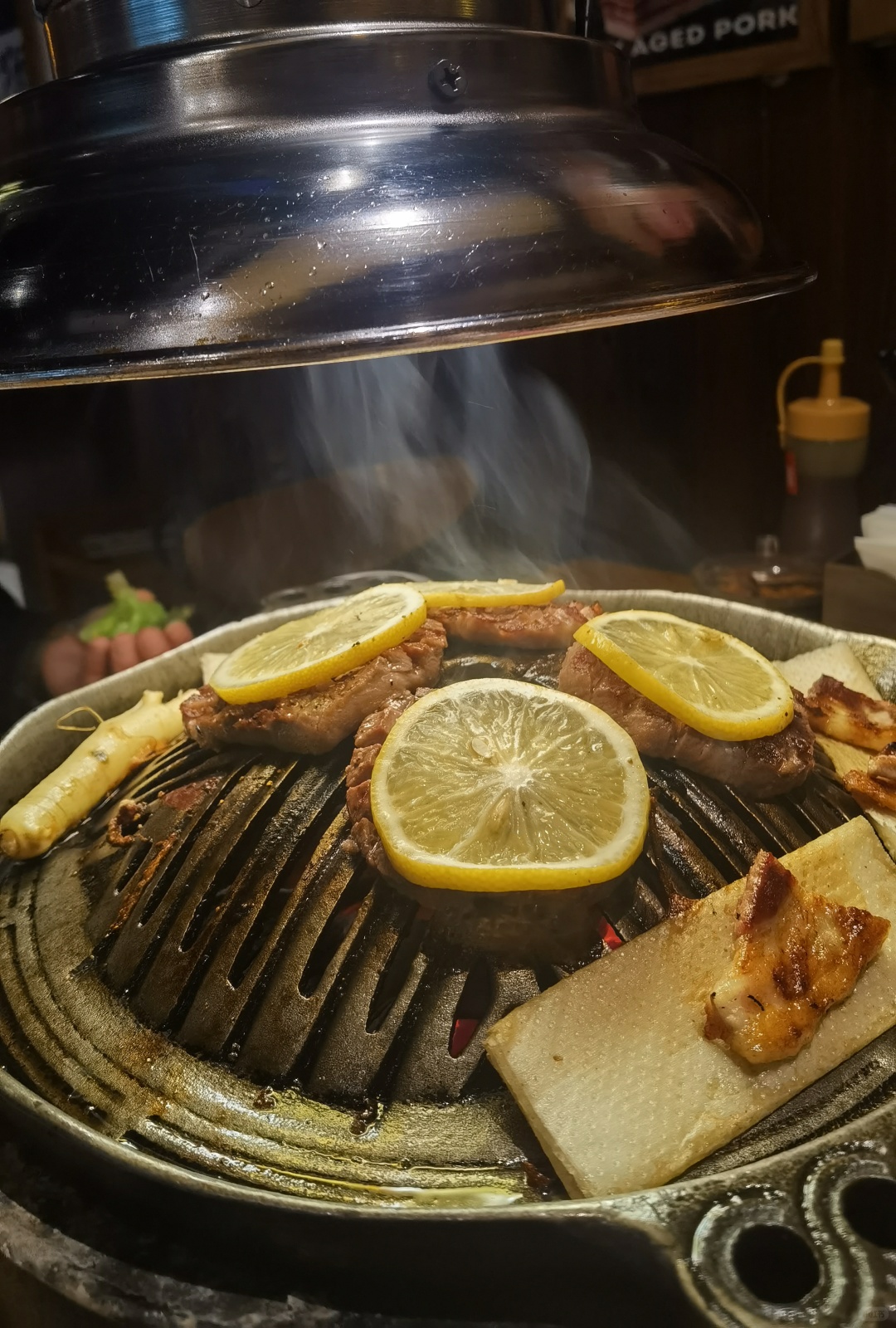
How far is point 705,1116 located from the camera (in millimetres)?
1284

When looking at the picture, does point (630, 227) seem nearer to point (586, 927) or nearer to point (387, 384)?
point (586, 927)

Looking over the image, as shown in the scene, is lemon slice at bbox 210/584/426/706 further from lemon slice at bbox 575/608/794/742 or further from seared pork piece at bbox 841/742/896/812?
seared pork piece at bbox 841/742/896/812

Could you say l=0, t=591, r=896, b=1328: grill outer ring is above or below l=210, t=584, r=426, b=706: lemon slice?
below

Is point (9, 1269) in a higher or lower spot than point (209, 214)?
lower

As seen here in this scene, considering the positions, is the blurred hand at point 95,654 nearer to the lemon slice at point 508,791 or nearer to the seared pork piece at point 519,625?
the seared pork piece at point 519,625

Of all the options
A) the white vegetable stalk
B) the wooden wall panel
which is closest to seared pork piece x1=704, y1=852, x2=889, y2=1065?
the white vegetable stalk

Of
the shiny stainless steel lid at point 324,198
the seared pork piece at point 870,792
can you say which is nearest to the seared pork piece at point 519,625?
the seared pork piece at point 870,792

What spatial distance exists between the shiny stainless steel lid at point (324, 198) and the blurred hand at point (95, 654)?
2.99m

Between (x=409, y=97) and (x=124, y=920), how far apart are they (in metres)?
1.33

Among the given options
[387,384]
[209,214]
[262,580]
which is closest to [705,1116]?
[209,214]

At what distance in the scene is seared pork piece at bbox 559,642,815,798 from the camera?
167 centimetres

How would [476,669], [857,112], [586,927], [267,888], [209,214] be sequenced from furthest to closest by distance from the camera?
[857,112]
[476,669]
[267,888]
[586,927]
[209,214]

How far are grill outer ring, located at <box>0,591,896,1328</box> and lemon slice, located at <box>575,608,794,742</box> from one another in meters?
0.65

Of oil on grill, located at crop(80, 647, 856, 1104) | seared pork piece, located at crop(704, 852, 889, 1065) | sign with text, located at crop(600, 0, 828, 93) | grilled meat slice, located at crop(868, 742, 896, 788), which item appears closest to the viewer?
seared pork piece, located at crop(704, 852, 889, 1065)
